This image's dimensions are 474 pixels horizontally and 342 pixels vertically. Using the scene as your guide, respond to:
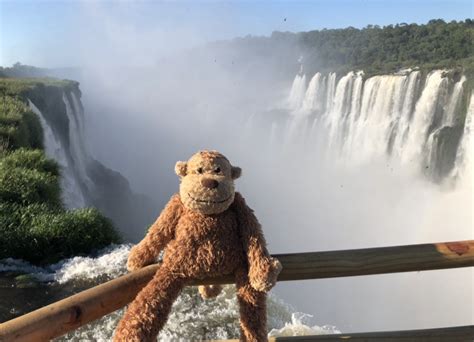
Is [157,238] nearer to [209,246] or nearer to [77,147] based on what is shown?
[209,246]

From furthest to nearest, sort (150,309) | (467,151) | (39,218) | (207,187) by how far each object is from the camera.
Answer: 1. (467,151)
2. (39,218)
3. (207,187)
4. (150,309)

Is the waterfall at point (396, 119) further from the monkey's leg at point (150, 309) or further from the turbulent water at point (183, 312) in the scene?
the monkey's leg at point (150, 309)

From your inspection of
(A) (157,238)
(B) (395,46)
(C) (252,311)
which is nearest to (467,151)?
(C) (252,311)

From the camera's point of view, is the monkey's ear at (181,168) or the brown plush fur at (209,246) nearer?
the brown plush fur at (209,246)

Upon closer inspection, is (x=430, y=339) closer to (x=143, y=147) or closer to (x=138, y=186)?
(x=138, y=186)

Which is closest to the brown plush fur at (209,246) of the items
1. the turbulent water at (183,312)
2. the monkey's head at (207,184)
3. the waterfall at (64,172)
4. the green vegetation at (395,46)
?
the monkey's head at (207,184)

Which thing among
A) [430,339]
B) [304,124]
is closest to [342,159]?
[304,124]

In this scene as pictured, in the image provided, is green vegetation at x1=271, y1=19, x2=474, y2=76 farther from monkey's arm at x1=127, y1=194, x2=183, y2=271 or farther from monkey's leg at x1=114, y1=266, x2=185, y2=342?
monkey's leg at x1=114, y1=266, x2=185, y2=342

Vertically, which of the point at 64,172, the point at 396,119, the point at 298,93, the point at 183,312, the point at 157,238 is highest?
the point at 298,93
